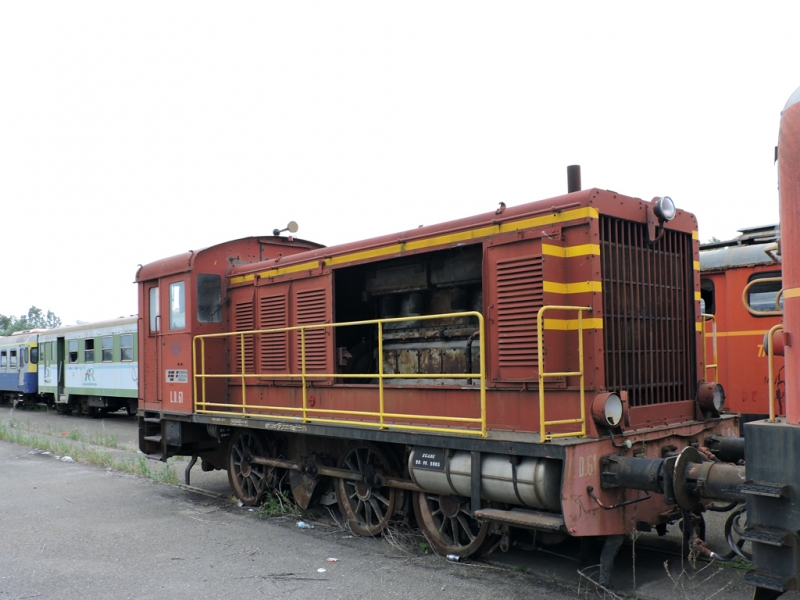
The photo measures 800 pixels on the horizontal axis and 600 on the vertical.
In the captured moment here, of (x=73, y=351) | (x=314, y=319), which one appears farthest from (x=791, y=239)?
(x=73, y=351)

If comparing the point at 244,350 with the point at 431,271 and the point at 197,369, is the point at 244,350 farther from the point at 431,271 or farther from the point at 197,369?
the point at 431,271

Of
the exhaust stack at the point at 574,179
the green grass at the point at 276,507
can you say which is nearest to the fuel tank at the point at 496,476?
the exhaust stack at the point at 574,179

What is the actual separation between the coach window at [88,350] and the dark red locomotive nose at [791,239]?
2293cm

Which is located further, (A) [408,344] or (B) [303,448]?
(B) [303,448]

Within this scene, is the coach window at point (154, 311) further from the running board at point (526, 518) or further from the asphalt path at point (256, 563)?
the running board at point (526, 518)

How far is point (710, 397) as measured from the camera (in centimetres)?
658

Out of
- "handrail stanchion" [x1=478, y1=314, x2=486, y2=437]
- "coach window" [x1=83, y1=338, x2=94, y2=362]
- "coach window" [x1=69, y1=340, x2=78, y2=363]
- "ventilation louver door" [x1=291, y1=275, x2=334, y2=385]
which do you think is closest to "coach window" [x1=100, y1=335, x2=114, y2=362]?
"coach window" [x1=83, y1=338, x2=94, y2=362]

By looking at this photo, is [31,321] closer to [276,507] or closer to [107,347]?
[107,347]

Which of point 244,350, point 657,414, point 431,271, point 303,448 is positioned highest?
point 431,271

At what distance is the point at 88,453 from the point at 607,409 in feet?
37.3

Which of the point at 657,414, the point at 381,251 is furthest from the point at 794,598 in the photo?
the point at 381,251

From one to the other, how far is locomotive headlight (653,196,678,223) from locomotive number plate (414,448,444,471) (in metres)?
2.87

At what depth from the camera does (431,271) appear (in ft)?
24.3

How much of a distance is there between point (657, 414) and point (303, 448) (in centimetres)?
415
